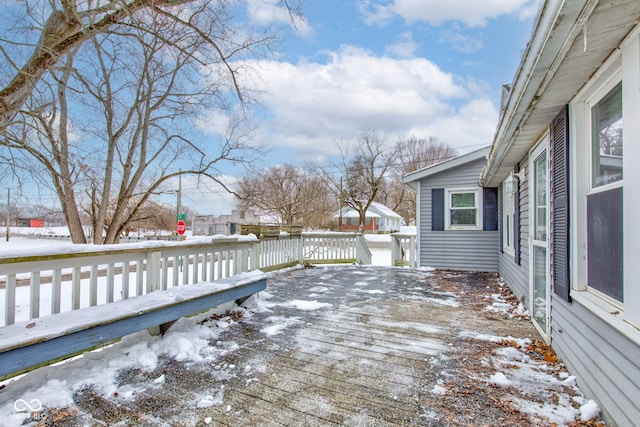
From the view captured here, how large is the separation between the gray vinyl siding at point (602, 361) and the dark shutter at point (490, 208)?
5.02 meters

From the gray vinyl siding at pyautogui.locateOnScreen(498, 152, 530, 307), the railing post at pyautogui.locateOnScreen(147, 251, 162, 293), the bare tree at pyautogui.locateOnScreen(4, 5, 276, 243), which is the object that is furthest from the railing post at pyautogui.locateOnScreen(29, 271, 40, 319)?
the bare tree at pyautogui.locateOnScreen(4, 5, 276, 243)

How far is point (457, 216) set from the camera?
24.9 feet

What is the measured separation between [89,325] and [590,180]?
11.2 feet

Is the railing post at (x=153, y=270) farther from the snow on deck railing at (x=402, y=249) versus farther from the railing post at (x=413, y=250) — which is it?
the railing post at (x=413, y=250)

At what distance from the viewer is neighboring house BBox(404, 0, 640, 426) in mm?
1479

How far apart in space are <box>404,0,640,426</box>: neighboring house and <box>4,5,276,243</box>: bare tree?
19.1ft

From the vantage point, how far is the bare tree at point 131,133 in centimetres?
733

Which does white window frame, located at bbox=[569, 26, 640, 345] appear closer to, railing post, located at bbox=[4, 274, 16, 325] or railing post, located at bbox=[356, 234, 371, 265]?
railing post, located at bbox=[4, 274, 16, 325]

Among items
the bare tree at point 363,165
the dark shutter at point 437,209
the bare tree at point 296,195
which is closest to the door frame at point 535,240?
the dark shutter at point 437,209

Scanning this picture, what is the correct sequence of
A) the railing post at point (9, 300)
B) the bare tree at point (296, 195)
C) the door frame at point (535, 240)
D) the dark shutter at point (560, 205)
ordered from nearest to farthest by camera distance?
the railing post at point (9, 300)
the dark shutter at point (560, 205)
the door frame at point (535, 240)
the bare tree at point (296, 195)

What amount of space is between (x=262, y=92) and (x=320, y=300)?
16.3ft

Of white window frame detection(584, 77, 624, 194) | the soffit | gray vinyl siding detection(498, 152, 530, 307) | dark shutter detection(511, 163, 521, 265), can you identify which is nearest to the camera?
the soffit

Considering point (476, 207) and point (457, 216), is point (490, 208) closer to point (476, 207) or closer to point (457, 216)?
point (476, 207)

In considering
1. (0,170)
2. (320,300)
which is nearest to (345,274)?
(320,300)
